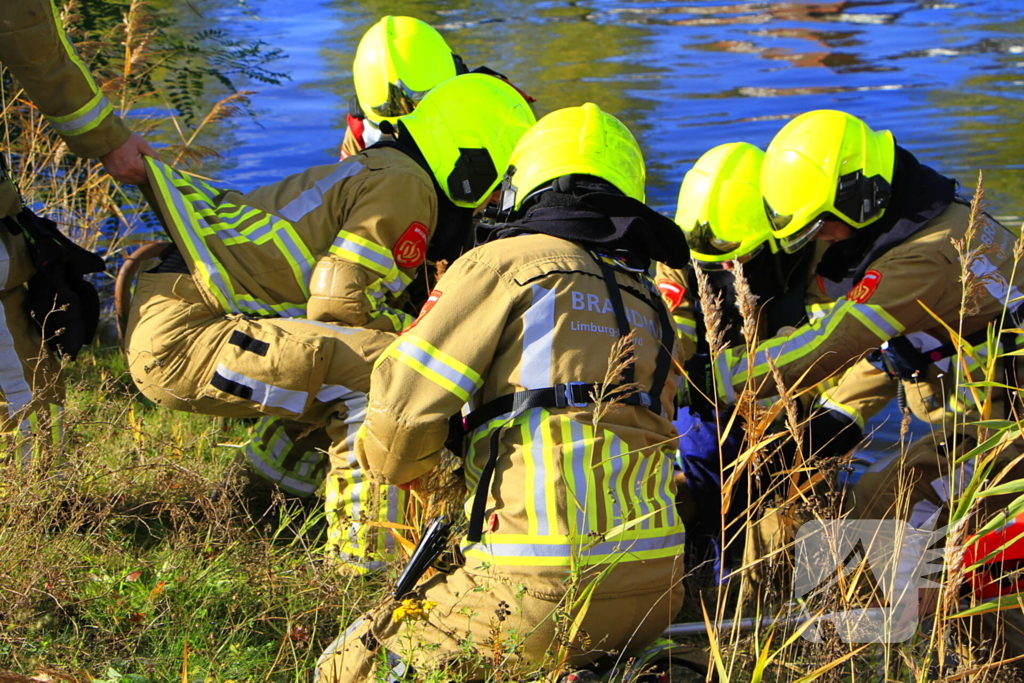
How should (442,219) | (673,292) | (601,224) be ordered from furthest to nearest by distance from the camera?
1. (673,292)
2. (442,219)
3. (601,224)

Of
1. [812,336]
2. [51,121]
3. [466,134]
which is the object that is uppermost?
[51,121]

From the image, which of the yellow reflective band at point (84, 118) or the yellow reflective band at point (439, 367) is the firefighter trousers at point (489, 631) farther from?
the yellow reflective band at point (84, 118)

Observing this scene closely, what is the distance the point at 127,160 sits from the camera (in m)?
3.93

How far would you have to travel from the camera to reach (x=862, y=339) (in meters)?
4.03

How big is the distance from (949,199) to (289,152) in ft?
26.4

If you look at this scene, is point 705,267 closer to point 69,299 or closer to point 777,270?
point 777,270

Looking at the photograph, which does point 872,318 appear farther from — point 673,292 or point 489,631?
point 489,631

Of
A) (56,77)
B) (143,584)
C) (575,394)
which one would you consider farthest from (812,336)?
(56,77)

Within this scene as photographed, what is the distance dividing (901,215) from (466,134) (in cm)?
188

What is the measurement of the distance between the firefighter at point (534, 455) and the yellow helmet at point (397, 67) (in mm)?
2328

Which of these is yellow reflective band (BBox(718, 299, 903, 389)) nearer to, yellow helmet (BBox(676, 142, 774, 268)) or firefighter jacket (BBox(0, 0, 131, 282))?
yellow helmet (BBox(676, 142, 774, 268))

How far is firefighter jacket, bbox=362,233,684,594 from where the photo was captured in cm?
259

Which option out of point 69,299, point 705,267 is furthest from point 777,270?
point 69,299

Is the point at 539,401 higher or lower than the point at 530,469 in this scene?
higher
